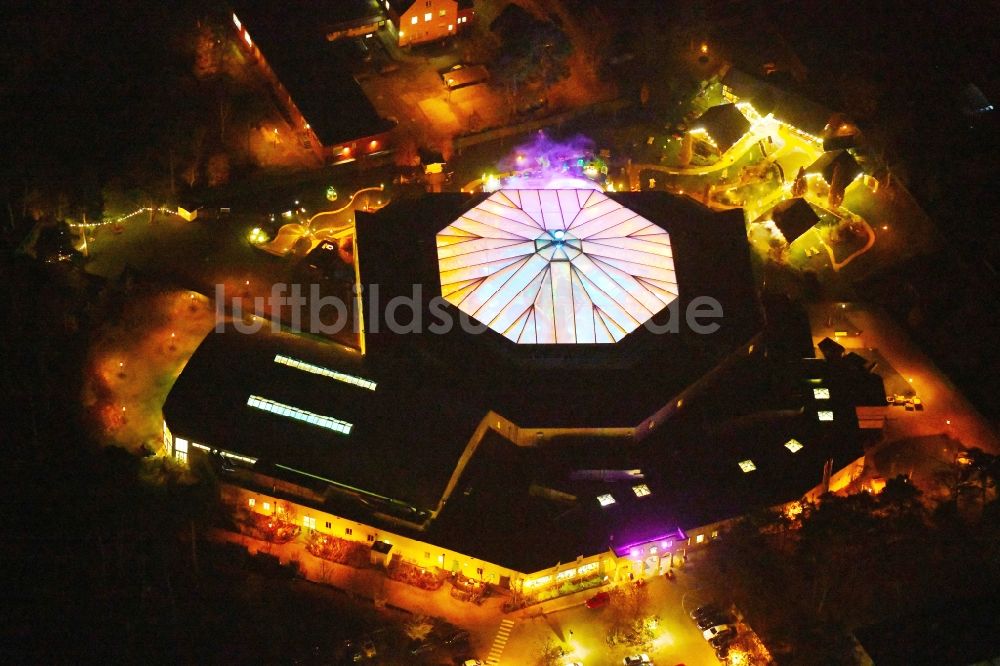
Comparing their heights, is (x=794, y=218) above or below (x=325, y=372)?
above

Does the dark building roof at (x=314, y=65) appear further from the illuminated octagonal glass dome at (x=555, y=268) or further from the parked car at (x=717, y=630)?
the parked car at (x=717, y=630)

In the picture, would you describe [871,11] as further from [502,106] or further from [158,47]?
[158,47]

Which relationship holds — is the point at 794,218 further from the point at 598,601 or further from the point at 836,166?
the point at 598,601

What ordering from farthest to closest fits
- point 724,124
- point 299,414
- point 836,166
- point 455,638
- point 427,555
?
point 724,124 → point 836,166 → point 299,414 → point 427,555 → point 455,638

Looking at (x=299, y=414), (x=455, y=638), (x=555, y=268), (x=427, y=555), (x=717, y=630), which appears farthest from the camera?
(x=555, y=268)

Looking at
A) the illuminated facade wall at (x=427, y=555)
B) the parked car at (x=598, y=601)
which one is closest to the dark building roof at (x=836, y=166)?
the illuminated facade wall at (x=427, y=555)

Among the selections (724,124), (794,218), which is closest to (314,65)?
(724,124)

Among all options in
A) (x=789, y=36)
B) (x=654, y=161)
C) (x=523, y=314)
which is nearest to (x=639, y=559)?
(x=523, y=314)
